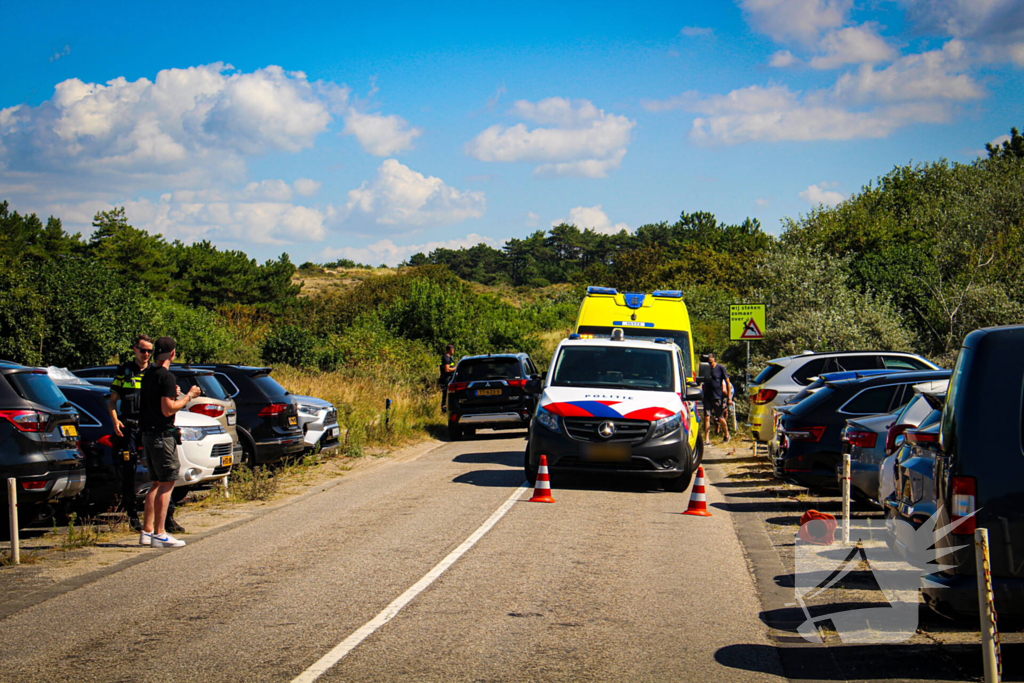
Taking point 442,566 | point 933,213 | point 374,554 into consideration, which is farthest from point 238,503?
point 933,213

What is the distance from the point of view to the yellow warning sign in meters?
24.1

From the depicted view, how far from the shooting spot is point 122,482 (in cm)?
970

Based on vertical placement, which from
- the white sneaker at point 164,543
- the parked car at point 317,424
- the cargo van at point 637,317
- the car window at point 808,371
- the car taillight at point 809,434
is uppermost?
the cargo van at point 637,317

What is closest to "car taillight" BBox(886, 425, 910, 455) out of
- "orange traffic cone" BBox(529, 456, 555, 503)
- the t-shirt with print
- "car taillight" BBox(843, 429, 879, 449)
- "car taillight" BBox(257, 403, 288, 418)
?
"car taillight" BBox(843, 429, 879, 449)

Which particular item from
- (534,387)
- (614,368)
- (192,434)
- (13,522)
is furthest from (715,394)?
(13,522)

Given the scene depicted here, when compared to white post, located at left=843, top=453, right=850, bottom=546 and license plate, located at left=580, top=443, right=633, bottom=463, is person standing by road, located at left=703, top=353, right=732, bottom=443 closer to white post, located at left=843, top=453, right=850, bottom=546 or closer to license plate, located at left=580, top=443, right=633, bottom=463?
license plate, located at left=580, top=443, right=633, bottom=463

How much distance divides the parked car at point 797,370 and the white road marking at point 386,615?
26.6 ft

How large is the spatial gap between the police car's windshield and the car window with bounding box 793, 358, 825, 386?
466 cm


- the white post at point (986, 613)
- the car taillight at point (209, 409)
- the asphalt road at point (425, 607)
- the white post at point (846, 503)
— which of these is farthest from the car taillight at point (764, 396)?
the white post at point (986, 613)

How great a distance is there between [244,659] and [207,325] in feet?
108

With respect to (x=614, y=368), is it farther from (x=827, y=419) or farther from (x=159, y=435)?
(x=159, y=435)

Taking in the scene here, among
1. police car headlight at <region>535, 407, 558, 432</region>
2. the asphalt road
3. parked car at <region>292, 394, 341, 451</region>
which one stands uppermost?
police car headlight at <region>535, 407, 558, 432</region>

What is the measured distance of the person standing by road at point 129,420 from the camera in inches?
371

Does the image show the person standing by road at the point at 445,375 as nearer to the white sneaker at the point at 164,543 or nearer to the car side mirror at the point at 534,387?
the car side mirror at the point at 534,387
